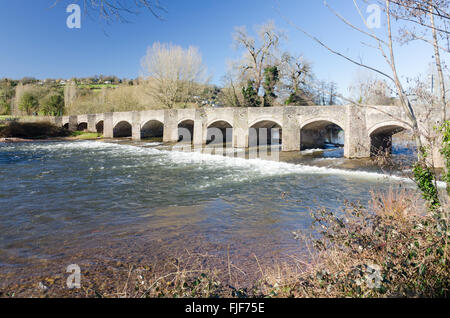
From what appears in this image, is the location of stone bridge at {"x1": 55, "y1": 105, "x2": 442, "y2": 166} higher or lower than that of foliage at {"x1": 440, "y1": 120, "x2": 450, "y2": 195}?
higher

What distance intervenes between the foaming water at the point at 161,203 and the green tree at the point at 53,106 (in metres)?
41.0

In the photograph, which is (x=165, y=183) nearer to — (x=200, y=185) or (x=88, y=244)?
(x=200, y=185)

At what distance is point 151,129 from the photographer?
109 feet

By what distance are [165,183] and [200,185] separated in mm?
1466

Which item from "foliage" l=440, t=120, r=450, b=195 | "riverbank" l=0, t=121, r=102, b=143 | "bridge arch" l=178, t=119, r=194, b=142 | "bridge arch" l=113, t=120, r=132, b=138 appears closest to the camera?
"foliage" l=440, t=120, r=450, b=195

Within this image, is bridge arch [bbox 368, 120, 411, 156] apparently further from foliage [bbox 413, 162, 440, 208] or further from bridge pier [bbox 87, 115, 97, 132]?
bridge pier [bbox 87, 115, 97, 132]

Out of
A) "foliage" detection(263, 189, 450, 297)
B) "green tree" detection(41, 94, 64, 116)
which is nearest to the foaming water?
"foliage" detection(263, 189, 450, 297)

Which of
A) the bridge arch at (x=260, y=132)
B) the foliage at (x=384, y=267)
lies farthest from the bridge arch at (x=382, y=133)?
the foliage at (x=384, y=267)

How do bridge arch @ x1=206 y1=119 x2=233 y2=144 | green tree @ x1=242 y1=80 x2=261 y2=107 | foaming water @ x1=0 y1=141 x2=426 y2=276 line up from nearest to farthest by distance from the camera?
foaming water @ x1=0 y1=141 x2=426 y2=276 → bridge arch @ x1=206 y1=119 x2=233 y2=144 → green tree @ x1=242 y1=80 x2=261 y2=107

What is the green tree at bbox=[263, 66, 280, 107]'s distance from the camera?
30172mm

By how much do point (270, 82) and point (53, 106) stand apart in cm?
4053

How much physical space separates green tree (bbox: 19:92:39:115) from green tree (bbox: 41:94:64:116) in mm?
1575

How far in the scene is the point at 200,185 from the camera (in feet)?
35.1
